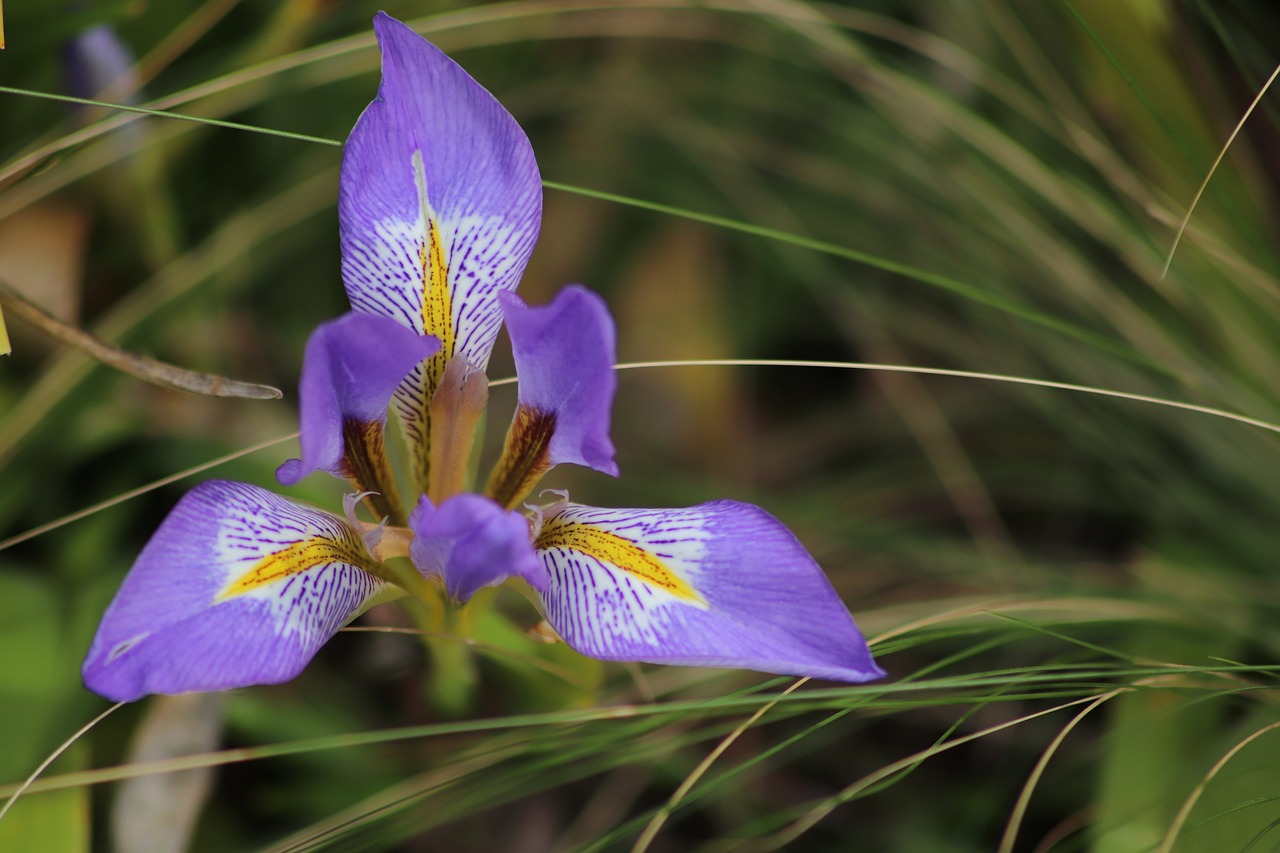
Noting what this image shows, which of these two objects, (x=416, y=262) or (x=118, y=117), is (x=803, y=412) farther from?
(x=118, y=117)

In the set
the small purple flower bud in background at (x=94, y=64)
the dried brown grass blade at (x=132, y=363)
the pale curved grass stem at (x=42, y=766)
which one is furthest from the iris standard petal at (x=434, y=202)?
the small purple flower bud in background at (x=94, y=64)

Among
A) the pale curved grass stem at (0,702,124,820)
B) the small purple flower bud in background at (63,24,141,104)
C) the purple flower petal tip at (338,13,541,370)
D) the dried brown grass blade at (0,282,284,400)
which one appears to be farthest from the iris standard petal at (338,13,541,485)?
the small purple flower bud in background at (63,24,141,104)

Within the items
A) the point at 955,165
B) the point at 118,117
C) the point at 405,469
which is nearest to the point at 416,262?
the point at 405,469

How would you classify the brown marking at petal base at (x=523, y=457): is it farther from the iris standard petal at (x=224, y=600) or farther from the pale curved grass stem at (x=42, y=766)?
the pale curved grass stem at (x=42, y=766)

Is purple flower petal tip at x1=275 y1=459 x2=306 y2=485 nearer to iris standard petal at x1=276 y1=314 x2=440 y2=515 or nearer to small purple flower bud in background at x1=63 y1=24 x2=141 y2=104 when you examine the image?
iris standard petal at x1=276 y1=314 x2=440 y2=515

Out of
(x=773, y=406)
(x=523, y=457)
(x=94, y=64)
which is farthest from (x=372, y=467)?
(x=773, y=406)
